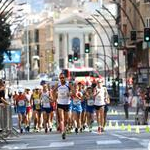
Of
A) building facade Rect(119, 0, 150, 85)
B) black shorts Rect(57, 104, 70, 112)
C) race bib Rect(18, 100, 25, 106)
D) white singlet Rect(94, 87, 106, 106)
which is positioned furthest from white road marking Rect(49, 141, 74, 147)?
building facade Rect(119, 0, 150, 85)

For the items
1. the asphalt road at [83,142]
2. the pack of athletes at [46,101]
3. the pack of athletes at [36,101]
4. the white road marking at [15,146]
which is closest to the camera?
the asphalt road at [83,142]

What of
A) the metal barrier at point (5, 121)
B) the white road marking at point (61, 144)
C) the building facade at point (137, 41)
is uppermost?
the building facade at point (137, 41)

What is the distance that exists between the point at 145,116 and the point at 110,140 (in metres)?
11.8

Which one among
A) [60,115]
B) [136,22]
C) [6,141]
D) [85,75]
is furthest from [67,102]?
[85,75]

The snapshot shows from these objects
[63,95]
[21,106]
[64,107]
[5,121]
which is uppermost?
[63,95]

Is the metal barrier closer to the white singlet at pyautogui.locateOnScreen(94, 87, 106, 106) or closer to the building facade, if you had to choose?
the white singlet at pyautogui.locateOnScreen(94, 87, 106, 106)

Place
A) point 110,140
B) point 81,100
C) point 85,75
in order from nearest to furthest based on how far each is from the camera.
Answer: point 110,140 < point 81,100 < point 85,75

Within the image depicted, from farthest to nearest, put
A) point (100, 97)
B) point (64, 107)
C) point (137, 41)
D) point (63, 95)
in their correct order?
point (137, 41)
point (100, 97)
point (63, 95)
point (64, 107)

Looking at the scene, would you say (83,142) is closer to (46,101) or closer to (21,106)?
(46,101)

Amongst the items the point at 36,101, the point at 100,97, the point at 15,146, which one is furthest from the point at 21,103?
the point at 15,146

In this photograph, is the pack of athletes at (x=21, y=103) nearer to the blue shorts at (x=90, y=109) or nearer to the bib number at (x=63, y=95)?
the blue shorts at (x=90, y=109)

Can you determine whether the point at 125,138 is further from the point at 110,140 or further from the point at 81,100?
the point at 81,100

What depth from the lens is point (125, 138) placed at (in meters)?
26.2

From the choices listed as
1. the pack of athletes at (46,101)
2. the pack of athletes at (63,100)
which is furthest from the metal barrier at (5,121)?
the pack of athletes at (46,101)
